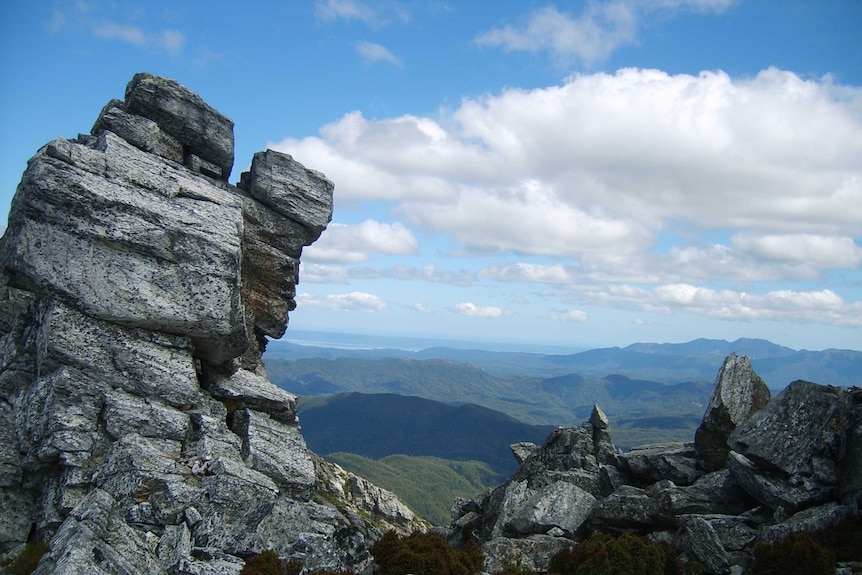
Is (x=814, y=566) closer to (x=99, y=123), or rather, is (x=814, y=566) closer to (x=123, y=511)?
(x=123, y=511)

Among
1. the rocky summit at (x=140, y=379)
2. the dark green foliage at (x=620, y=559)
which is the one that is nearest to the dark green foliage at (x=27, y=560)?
the rocky summit at (x=140, y=379)

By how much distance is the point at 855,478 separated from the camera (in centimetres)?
2502

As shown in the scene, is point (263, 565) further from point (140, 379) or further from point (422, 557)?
point (140, 379)

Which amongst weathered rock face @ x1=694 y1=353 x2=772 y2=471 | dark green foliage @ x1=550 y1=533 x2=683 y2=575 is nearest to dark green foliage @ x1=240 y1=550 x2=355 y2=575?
dark green foliage @ x1=550 y1=533 x2=683 y2=575

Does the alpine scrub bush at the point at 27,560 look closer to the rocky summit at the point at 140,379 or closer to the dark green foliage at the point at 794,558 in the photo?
the rocky summit at the point at 140,379

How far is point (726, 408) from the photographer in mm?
35000

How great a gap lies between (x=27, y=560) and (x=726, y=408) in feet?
120

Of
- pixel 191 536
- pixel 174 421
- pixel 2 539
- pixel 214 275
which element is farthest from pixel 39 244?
pixel 191 536

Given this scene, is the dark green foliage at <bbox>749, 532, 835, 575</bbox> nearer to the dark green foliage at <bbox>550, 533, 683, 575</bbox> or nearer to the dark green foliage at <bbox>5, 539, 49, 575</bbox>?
the dark green foliage at <bbox>550, 533, 683, 575</bbox>

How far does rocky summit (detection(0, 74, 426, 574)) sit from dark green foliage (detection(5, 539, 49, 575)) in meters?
1.06

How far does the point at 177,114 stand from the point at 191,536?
24696mm

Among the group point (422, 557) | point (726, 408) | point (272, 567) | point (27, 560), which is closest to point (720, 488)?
point (726, 408)

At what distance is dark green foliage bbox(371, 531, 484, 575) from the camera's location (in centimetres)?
2317

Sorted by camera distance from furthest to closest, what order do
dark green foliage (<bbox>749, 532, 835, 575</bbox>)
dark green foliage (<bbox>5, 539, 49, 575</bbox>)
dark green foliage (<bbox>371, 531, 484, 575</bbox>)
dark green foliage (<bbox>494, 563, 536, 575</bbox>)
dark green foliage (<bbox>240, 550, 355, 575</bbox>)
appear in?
dark green foliage (<bbox>494, 563, 536, 575</bbox>), dark green foliage (<bbox>371, 531, 484, 575</bbox>), dark green foliage (<bbox>5, 539, 49, 575</bbox>), dark green foliage (<bbox>240, 550, 355, 575</bbox>), dark green foliage (<bbox>749, 532, 835, 575</bbox>)
